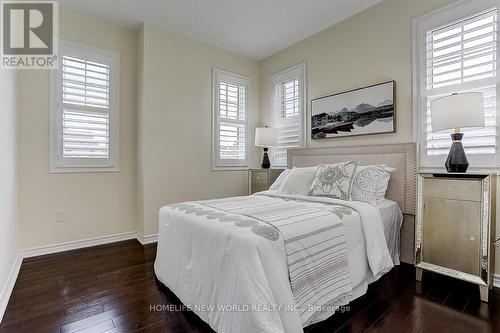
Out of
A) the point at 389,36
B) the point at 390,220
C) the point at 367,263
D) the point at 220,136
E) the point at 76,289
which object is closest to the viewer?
the point at 367,263

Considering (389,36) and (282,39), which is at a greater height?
(282,39)

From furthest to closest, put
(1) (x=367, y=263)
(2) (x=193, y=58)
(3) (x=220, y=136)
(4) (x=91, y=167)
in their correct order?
(3) (x=220, y=136), (2) (x=193, y=58), (4) (x=91, y=167), (1) (x=367, y=263)

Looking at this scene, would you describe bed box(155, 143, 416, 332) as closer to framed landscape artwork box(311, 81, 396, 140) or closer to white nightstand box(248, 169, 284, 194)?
framed landscape artwork box(311, 81, 396, 140)

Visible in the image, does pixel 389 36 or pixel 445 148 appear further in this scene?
pixel 389 36

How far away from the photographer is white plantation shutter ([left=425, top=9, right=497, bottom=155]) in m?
2.14

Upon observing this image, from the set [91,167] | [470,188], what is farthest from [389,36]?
[91,167]

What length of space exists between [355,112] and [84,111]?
327 cm

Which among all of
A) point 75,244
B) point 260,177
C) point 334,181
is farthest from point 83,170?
point 334,181

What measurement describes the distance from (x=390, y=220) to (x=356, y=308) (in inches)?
35.9

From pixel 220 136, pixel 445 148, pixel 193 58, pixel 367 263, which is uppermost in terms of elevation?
pixel 193 58

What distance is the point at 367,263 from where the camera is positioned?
1.92 metres

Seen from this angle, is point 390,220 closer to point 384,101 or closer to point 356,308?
point 356,308
